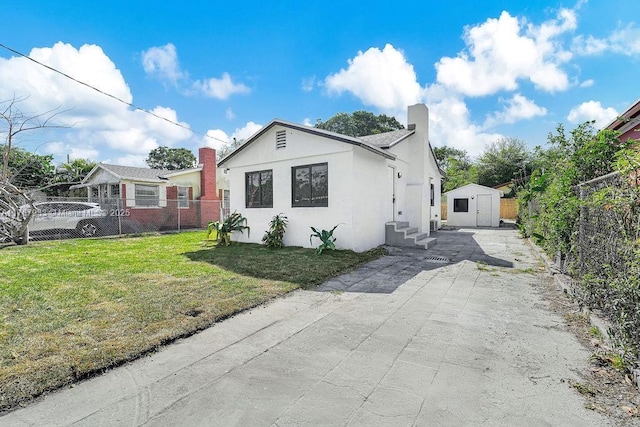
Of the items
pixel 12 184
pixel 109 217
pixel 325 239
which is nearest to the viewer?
pixel 325 239

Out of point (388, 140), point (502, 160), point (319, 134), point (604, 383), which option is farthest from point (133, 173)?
point (502, 160)

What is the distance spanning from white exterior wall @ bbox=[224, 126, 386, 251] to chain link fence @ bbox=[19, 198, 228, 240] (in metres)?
6.89

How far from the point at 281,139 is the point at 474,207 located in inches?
588

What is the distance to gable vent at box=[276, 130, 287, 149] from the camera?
9.91 metres

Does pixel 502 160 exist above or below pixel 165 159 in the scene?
below

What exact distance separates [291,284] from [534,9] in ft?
30.9

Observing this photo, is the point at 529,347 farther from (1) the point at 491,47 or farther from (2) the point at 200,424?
(1) the point at 491,47

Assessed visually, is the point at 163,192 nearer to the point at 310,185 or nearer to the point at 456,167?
the point at 310,185

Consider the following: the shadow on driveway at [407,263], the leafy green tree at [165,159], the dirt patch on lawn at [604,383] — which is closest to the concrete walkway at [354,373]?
the dirt patch on lawn at [604,383]

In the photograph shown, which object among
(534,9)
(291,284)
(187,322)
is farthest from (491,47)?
(187,322)

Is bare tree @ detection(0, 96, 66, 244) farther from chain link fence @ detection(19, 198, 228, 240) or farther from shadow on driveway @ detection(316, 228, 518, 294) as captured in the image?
shadow on driveway @ detection(316, 228, 518, 294)

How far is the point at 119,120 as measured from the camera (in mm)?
13727

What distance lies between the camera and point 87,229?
13156 millimetres

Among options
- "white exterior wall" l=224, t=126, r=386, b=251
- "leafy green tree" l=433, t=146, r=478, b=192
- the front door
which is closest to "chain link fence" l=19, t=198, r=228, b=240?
"white exterior wall" l=224, t=126, r=386, b=251
